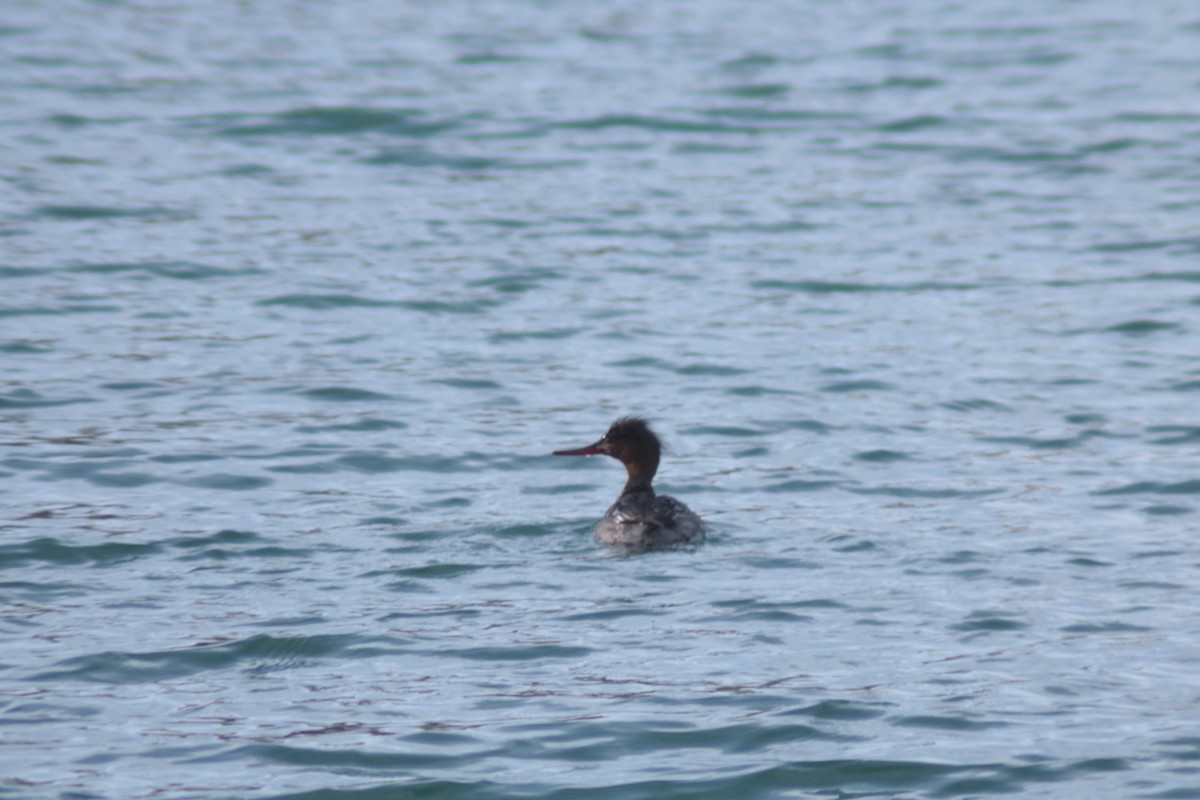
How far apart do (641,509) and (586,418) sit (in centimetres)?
245

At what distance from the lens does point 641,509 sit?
963cm

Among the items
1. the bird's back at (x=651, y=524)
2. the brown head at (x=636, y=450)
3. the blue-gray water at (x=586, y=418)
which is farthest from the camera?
the brown head at (x=636, y=450)

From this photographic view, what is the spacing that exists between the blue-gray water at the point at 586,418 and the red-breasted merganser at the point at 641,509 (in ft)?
0.71

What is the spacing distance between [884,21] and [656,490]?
18794 millimetres

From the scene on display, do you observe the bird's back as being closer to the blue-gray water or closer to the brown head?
the blue-gray water

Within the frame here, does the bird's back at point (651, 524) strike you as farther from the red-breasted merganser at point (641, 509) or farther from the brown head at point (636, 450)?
the brown head at point (636, 450)

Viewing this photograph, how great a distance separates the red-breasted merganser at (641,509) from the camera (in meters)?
9.51

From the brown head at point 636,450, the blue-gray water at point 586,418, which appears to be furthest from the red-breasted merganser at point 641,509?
the blue-gray water at point 586,418

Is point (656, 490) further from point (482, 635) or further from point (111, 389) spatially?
point (111, 389)

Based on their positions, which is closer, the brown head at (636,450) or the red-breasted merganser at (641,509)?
the red-breasted merganser at (641,509)

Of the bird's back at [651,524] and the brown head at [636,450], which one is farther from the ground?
the brown head at [636,450]

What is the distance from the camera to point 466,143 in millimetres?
20078

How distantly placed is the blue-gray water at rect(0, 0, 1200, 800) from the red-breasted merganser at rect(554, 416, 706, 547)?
22cm

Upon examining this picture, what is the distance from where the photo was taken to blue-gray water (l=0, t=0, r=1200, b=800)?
7066 millimetres
